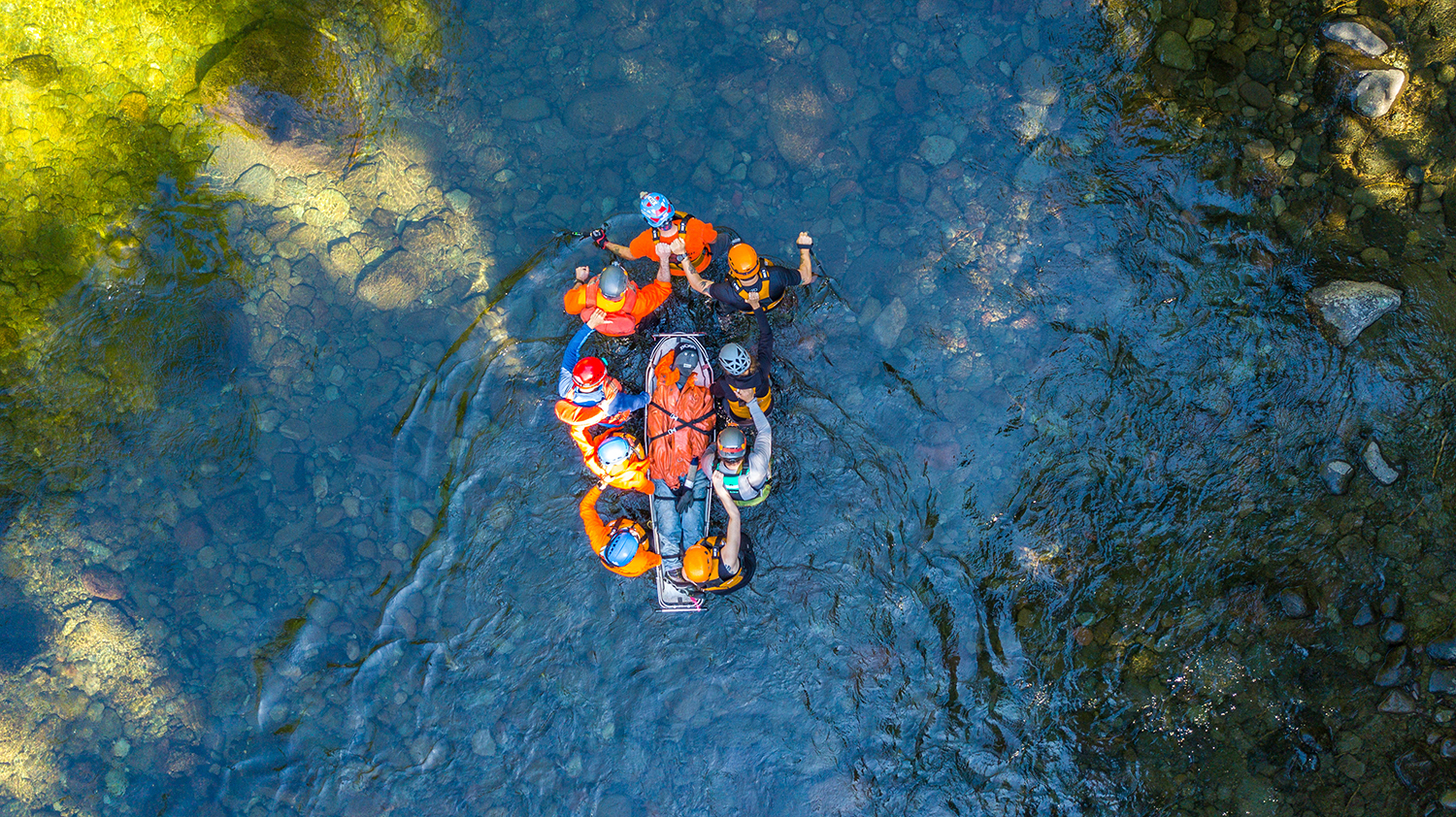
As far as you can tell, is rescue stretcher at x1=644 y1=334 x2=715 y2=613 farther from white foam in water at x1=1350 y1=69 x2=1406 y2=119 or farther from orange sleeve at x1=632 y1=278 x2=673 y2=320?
white foam in water at x1=1350 y1=69 x2=1406 y2=119

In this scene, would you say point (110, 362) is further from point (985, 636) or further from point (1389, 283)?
point (1389, 283)

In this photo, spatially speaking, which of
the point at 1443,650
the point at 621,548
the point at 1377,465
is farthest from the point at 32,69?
the point at 1443,650

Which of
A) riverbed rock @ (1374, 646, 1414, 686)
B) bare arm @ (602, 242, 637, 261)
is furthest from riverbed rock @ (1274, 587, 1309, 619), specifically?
bare arm @ (602, 242, 637, 261)

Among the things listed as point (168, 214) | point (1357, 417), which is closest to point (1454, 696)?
point (1357, 417)

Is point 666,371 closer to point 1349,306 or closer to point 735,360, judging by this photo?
point 735,360

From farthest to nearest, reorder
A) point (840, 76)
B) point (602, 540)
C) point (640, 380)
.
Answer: point (840, 76)
point (640, 380)
point (602, 540)

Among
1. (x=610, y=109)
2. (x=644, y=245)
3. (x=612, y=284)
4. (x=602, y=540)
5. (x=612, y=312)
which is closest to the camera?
(x=612, y=284)

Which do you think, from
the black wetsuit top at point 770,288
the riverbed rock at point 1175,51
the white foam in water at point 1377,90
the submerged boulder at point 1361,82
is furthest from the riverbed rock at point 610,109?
the white foam in water at point 1377,90
